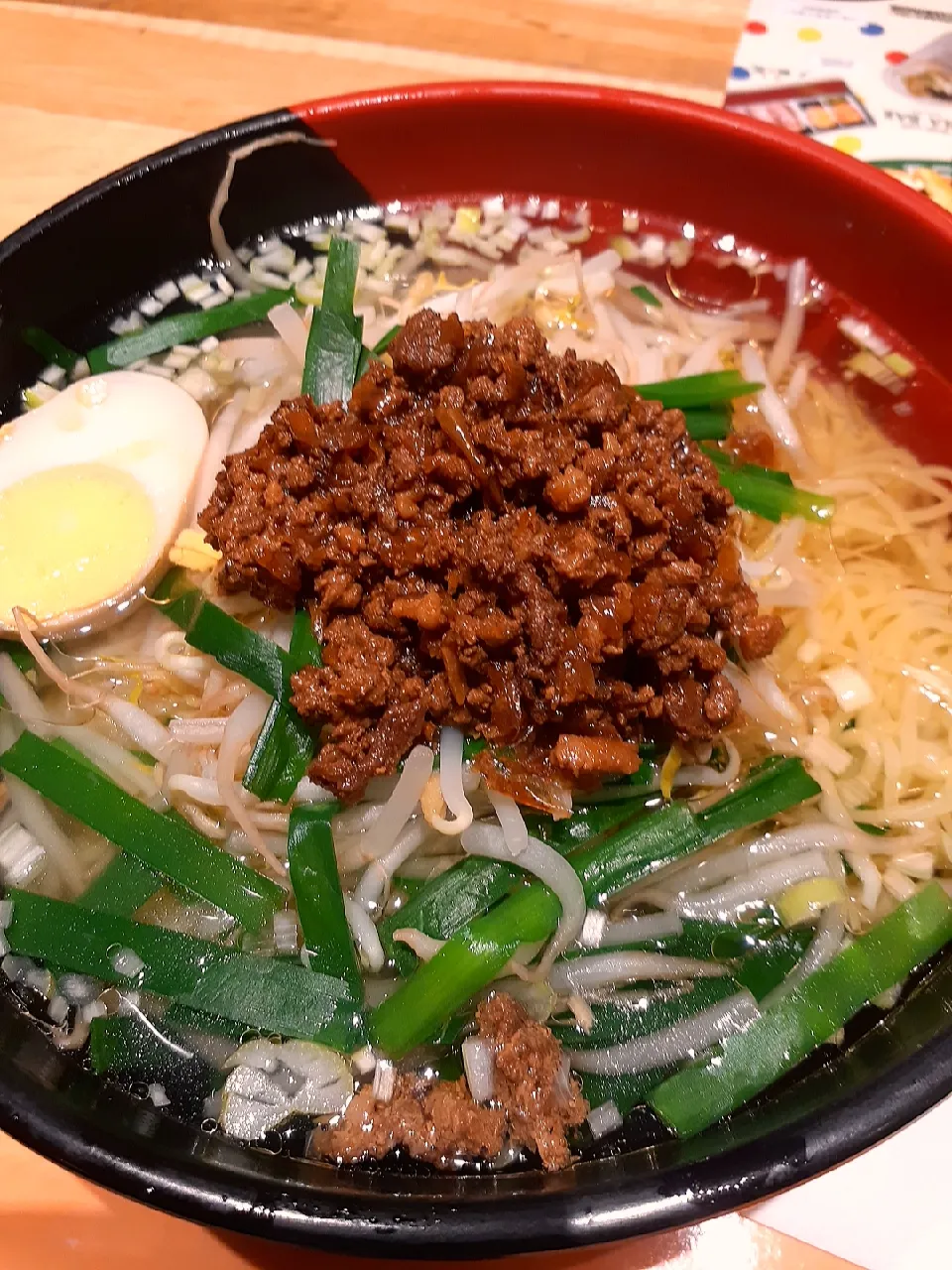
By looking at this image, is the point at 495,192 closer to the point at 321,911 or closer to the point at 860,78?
the point at 860,78

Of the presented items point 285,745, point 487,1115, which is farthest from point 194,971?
point 487,1115

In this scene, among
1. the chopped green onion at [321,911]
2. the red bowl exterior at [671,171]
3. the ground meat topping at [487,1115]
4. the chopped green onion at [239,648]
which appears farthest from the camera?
the red bowl exterior at [671,171]

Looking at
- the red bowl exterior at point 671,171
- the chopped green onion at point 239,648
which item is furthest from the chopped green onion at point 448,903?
the red bowl exterior at point 671,171

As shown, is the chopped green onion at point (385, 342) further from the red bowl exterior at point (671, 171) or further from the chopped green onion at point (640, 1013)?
the chopped green onion at point (640, 1013)

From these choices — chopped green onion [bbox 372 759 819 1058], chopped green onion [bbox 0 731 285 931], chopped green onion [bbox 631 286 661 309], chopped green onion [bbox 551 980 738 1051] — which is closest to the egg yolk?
chopped green onion [bbox 0 731 285 931]

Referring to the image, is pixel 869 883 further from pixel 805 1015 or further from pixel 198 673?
pixel 198 673

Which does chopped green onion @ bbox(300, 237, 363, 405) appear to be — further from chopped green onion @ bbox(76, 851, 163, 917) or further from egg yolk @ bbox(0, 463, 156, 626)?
chopped green onion @ bbox(76, 851, 163, 917)
